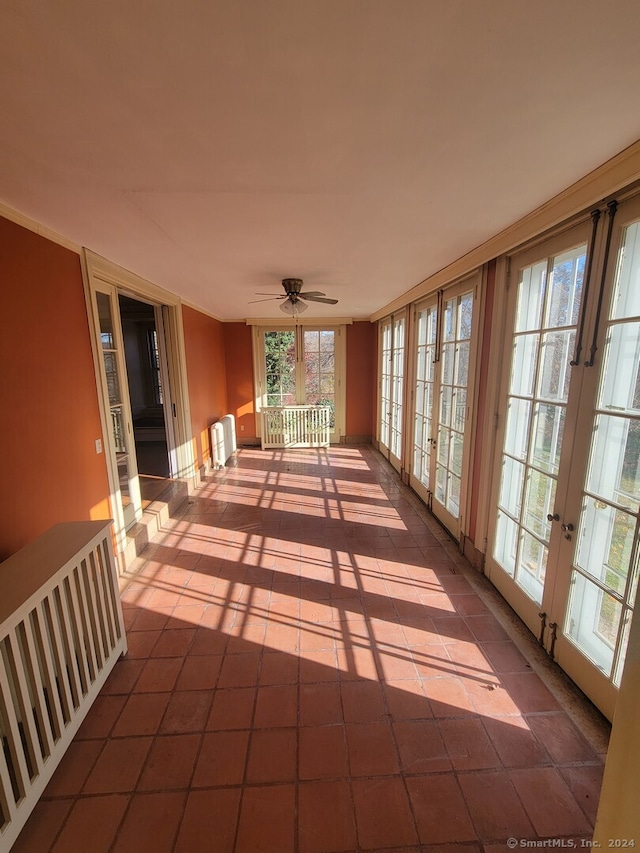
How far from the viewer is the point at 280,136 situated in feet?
3.99

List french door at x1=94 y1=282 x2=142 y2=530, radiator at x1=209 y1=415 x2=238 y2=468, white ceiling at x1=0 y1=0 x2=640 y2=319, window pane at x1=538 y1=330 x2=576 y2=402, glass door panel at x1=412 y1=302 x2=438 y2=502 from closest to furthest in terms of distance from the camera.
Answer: white ceiling at x1=0 y1=0 x2=640 y2=319 → window pane at x1=538 y1=330 x2=576 y2=402 → french door at x1=94 y1=282 x2=142 y2=530 → glass door panel at x1=412 y1=302 x2=438 y2=502 → radiator at x1=209 y1=415 x2=238 y2=468

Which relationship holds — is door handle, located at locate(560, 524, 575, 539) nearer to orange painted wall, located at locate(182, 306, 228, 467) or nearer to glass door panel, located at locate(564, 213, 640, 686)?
glass door panel, located at locate(564, 213, 640, 686)

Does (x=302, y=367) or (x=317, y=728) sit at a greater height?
(x=302, y=367)

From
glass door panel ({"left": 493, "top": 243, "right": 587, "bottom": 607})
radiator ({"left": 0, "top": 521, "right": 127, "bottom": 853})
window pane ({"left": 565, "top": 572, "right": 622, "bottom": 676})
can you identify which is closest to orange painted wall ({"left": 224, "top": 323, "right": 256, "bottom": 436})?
radiator ({"left": 0, "top": 521, "right": 127, "bottom": 853})

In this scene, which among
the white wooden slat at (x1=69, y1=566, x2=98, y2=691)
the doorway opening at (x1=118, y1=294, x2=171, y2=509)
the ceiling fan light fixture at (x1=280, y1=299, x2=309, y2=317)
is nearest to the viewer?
the white wooden slat at (x1=69, y1=566, x2=98, y2=691)

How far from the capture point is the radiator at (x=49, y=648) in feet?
3.94

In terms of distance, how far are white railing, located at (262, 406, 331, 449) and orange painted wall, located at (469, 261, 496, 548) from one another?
3.88m

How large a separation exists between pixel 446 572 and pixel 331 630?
110cm

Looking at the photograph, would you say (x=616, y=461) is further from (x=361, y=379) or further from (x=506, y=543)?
(x=361, y=379)

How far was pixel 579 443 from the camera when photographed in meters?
1.73

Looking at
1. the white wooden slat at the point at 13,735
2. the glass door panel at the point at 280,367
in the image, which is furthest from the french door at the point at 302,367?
the white wooden slat at the point at 13,735

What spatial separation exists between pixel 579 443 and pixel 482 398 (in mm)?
974

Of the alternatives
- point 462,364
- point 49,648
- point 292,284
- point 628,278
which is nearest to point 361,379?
point 292,284

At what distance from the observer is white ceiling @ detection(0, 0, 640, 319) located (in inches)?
31.9
